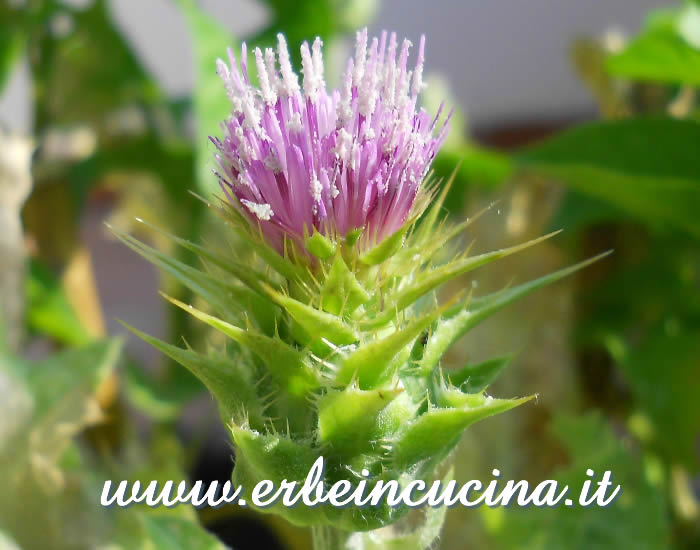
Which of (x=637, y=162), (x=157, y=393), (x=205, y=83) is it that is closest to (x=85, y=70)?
(x=205, y=83)

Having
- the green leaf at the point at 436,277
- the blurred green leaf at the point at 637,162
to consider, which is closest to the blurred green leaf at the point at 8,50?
the blurred green leaf at the point at 637,162

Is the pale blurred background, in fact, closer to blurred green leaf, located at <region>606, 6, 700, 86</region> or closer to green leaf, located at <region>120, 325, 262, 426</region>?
blurred green leaf, located at <region>606, 6, 700, 86</region>

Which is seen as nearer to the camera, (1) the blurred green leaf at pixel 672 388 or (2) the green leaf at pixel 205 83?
(2) the green leaf at pixel 205 83

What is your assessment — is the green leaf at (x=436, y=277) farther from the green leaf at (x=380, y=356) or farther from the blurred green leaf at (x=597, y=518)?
the blurred green leaf at (x=597, y=518)

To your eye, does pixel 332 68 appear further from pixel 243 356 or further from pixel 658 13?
pixel 243 356

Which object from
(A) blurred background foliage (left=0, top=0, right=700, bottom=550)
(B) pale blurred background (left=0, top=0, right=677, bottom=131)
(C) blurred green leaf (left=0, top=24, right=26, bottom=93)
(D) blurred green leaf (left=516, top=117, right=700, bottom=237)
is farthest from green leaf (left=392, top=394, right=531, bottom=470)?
(B) pale blurred background (left=0, top=0, right=677, bottom=131)

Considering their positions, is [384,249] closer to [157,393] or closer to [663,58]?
[663,58]
